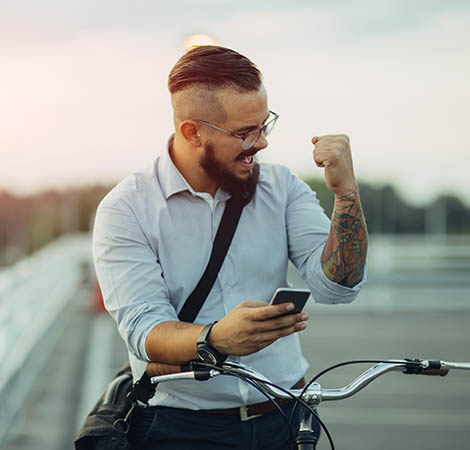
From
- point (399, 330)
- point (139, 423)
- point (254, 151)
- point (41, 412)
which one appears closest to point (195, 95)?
point (254, 151)

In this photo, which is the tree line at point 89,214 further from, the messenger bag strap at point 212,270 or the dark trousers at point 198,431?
the dark trousers at point 198,431

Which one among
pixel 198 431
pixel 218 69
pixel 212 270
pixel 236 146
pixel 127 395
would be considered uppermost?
pixel 218 69

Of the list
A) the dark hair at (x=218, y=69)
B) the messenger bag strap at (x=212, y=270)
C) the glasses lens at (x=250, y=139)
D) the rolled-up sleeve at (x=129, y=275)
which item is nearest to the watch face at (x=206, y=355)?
the rolled-up sleeve at (x=129, y=275)

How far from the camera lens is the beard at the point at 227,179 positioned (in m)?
3.31

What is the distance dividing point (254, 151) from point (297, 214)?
0.34 meters

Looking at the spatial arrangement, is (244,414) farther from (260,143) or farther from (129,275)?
(260,143)

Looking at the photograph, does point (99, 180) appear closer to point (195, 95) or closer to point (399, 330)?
point (399, 330)

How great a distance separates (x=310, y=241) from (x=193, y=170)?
546mm

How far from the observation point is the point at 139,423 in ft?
11.0

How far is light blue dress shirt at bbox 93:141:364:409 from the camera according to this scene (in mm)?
3156

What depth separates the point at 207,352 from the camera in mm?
2803

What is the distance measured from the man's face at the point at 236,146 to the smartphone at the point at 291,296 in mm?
794

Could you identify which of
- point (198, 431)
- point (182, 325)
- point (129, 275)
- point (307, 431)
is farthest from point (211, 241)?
point (307, 431)

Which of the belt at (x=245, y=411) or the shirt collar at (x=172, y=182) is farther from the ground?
the shirt collar at (x=172, y=182)
